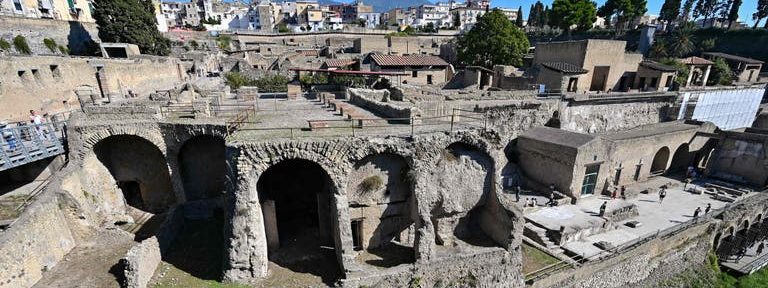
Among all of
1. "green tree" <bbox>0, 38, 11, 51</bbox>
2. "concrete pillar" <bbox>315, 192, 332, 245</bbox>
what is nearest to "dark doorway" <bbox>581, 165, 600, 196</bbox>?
"concrete pillar" <bbox>315, 192, 332, 245</bbox>

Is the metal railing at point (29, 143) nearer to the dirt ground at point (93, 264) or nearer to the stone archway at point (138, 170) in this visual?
the stone archway at point (138, 170)

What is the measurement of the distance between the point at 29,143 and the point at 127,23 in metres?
28.3

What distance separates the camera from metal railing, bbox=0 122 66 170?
42.0 feet

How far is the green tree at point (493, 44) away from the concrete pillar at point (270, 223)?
3135 cm

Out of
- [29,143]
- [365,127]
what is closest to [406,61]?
[365,127]

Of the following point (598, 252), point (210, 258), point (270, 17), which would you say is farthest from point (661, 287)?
point (270, 17)

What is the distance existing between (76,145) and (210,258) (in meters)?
7.61

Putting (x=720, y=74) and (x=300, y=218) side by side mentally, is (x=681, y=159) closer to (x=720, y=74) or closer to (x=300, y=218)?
(x=720, y=74)

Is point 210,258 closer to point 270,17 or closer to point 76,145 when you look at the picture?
point 76,145

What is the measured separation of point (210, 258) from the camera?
45.0ft

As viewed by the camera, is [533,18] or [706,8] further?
[533,18]

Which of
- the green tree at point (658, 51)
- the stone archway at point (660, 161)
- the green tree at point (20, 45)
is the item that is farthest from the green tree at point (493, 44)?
the green tree at point (20, 45)

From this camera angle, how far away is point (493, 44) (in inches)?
1487

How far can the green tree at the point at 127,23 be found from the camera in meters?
35.2
